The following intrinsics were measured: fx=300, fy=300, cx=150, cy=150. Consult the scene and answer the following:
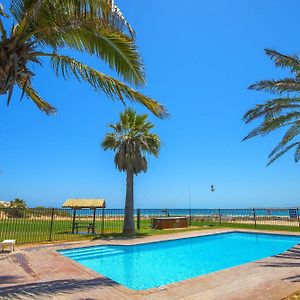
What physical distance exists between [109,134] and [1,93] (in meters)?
14.9

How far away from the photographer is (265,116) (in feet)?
43.0

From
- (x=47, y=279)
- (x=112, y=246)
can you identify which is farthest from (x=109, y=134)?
(x=47, y=279)

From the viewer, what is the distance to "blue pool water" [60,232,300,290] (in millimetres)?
10820

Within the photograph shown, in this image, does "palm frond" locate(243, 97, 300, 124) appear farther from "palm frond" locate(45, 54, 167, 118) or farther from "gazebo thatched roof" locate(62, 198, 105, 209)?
"gazebo thatched roof" locate(62, 198, 105, 209)

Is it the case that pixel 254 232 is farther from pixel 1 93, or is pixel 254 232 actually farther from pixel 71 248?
pixel 1 93

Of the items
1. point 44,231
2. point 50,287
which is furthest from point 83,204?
point 50,287

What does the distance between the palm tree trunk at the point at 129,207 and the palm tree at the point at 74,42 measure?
12.5m

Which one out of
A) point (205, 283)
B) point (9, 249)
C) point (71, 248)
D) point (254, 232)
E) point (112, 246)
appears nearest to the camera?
point (205, 283)

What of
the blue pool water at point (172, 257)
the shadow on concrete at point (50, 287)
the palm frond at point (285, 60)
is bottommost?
the blue pool water at point (172, 257)

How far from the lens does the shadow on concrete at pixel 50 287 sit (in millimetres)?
6512

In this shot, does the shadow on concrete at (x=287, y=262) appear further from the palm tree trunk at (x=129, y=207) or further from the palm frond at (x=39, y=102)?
the palm tree trunk at (x=129, y=207)

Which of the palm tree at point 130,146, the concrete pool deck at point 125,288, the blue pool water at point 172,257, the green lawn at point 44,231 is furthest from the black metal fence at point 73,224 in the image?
the concrete pool deck at point 125,288

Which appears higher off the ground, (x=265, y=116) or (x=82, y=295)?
(x=265, y=116)

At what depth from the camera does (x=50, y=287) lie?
7.11 m
